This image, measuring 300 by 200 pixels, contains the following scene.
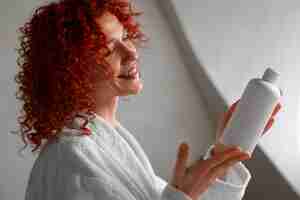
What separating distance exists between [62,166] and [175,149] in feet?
2.24

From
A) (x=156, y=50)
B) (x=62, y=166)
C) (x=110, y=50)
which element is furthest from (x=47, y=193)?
(x=156, y=50)

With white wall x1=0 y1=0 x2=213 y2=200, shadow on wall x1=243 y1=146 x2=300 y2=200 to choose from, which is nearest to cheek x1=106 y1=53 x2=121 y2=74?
white wall x1=0 y1=0 x2=213 y2=200

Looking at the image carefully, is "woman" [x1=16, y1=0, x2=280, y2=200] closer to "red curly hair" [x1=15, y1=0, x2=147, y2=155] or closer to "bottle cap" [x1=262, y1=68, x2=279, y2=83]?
"red curly hair" [x1=15, y1=0, x2=147, y2=155]

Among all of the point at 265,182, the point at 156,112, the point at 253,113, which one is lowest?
the point at 265,182

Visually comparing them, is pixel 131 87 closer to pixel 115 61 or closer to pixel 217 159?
pixel 115 61

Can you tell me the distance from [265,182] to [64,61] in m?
0.78

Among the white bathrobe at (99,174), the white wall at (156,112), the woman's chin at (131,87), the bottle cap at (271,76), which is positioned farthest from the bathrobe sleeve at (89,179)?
the white wall at (156,112)

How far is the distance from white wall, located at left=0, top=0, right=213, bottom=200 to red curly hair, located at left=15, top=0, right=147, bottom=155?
436 mm

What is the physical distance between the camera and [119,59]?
818 mm

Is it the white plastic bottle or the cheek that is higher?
the cheek

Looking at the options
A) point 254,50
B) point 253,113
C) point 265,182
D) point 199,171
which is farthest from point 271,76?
point 265,182

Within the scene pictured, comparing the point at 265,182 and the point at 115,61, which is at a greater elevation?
the point at 115,61

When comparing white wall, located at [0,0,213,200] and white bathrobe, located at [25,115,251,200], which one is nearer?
white bathrobe, located at [25,115,251,200]

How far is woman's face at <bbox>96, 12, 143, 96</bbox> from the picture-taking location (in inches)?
31.9
